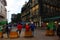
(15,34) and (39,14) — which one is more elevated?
(39,14)

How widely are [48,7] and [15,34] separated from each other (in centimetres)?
5863

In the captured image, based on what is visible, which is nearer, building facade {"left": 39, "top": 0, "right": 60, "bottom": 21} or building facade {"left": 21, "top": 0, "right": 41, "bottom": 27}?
building facade {"left": 39, "top": 0, "right": 60, "bottom": 21}

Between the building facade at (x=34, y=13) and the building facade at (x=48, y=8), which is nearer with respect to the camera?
the building facade at (x=48, y=8)

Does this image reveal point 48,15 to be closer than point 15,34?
No

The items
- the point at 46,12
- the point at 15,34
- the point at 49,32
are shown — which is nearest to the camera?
the point at 15,34

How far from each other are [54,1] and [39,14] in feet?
28.4

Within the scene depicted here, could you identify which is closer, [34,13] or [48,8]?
[48,8]

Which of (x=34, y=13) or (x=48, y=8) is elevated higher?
(x=48, y=8)

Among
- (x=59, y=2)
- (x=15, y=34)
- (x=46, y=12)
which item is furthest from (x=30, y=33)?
(x=59, y=2)

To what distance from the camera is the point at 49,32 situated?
1225 inches

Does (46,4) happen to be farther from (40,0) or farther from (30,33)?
(30,33)

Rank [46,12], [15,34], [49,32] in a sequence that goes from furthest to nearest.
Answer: [46,12] → [49,32] → [15,34]

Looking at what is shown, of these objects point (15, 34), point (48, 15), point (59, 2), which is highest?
point (59, 2)

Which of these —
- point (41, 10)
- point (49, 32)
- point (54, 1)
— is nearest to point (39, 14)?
point (41, 10)
